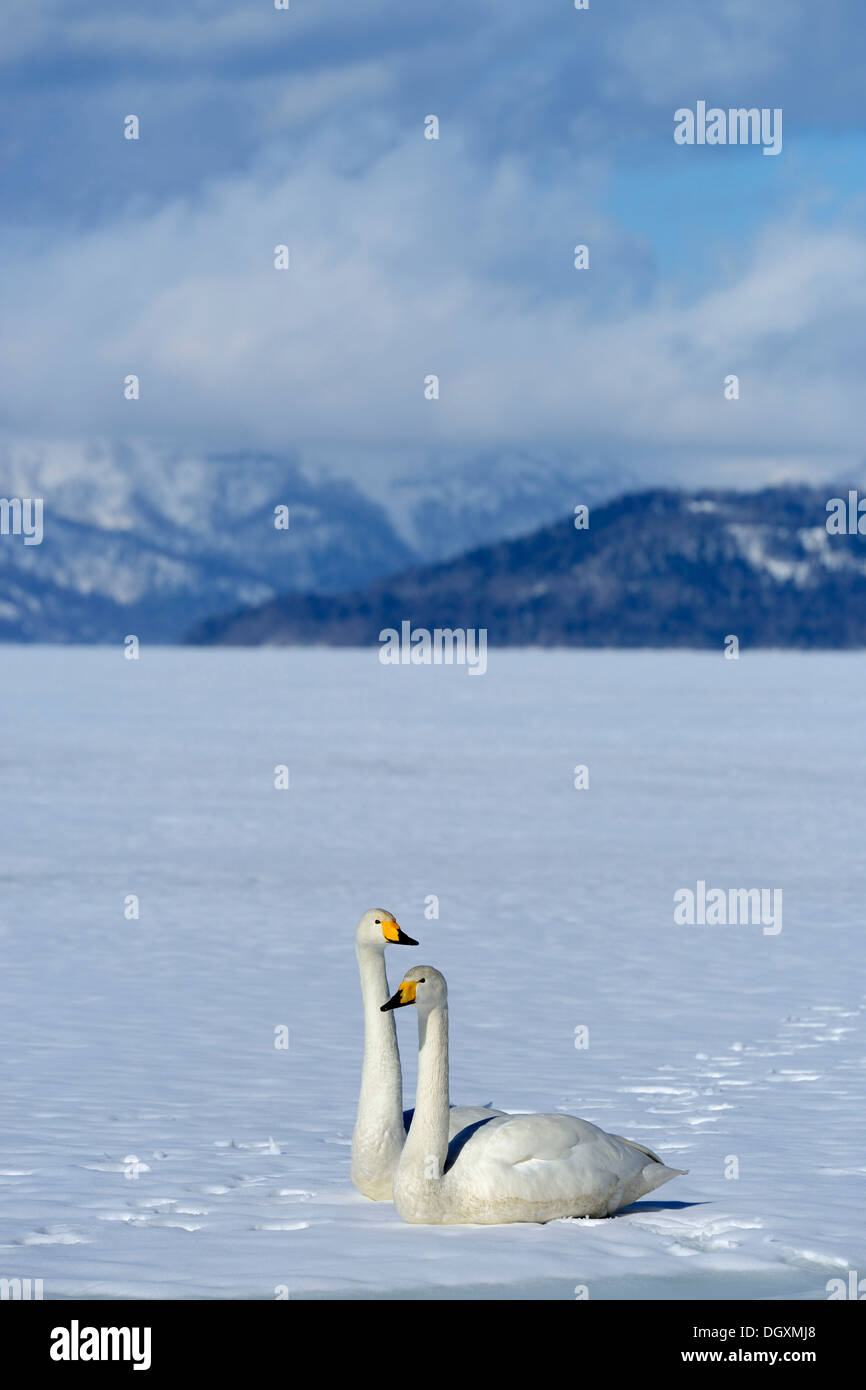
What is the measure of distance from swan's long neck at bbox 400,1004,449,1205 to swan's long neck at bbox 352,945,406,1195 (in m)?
0.67

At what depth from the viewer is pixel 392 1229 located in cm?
1105

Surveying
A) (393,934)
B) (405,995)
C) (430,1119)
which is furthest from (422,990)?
(430,1119)

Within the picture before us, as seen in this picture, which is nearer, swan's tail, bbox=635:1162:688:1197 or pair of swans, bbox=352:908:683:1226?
pair of swans, bbox=352:908:683:1226

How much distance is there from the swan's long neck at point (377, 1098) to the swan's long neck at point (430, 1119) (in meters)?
0.67

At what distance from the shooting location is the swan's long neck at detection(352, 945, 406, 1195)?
11711mm

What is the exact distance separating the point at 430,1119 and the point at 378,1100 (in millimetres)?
947

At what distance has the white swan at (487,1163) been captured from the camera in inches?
429

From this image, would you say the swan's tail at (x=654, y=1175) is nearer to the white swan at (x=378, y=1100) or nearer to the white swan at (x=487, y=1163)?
the white swan at (x=487, y=1163)

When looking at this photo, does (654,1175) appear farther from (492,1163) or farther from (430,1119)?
(430,1119)

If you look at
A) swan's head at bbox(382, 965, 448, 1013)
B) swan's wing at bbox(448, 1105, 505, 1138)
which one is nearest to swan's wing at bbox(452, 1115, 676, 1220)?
swan's wing at bbox(448, 1105, 505, 1138)

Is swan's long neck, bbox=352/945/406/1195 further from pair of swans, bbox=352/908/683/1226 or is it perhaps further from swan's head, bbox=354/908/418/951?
pair of swans, bbox=352/908/683/1226

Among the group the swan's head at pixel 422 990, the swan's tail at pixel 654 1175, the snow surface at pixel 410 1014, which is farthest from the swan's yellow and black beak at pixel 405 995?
the swan's tail at pixel 654 1175

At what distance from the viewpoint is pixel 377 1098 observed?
11.8 m
